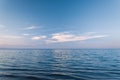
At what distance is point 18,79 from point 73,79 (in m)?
8.26

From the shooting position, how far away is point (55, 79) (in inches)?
976

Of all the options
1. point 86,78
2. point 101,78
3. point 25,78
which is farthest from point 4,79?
point 101,78

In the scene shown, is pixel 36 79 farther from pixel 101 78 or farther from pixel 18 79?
pixel 101 78

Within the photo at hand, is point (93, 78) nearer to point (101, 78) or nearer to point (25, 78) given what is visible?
point (101, 78)

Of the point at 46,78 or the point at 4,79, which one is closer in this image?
the point at 4,79

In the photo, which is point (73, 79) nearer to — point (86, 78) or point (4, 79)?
point (86, 78)

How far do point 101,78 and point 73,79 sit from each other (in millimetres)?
4414

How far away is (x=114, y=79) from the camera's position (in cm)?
2486

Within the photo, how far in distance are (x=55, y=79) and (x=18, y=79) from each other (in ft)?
18.0

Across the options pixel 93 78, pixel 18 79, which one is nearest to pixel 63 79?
pixel 93 78

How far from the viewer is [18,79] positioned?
79.4 ft

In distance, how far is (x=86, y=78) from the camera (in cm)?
2597

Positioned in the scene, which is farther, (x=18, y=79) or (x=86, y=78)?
(x=86, y=78)

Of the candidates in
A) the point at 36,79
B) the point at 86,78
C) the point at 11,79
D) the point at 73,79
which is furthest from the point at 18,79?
the point at 86,78
